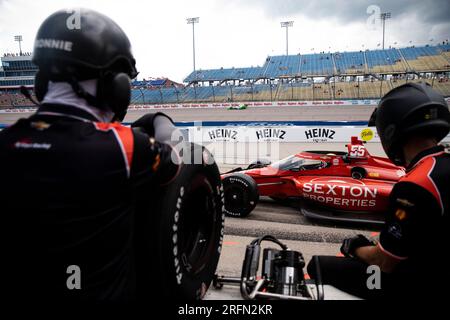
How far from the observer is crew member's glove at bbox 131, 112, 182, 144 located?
4.87 ft

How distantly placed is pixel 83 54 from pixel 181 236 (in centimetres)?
99

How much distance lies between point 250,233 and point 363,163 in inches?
101

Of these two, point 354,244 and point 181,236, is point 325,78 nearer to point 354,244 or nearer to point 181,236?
point 354,244

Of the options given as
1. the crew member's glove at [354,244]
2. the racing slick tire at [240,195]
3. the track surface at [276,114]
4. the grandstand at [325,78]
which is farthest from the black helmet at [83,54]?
the grandstand at [325,78]

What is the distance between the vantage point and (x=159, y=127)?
60.8 inches

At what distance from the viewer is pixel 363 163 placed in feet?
19.3

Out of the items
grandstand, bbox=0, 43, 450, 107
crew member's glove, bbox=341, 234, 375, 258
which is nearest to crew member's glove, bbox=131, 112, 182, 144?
crew member's glove, bbox=341, 234, 375, 258

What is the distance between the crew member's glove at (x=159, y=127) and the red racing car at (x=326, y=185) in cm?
393

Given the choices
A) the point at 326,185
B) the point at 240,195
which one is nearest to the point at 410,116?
the point at 326,185

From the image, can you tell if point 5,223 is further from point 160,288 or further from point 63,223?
point 160,288

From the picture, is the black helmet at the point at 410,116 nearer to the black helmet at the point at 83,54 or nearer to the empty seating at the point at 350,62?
the black helmet at the point at 83,54

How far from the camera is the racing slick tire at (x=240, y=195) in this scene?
215 inches

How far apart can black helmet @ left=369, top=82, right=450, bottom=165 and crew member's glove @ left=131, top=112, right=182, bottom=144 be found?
1.24 metres

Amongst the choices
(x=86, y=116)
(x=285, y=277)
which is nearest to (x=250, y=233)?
(x=285, y=277)
